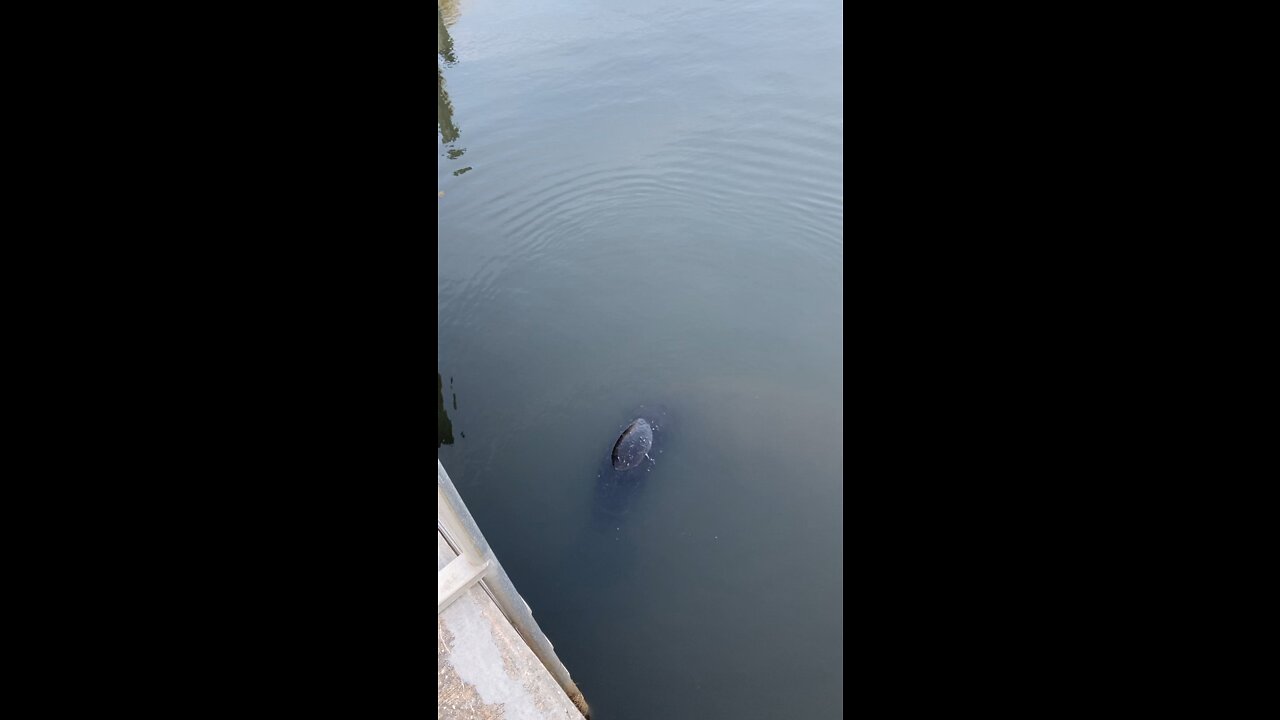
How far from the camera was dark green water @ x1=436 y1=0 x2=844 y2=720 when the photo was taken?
21.9 feet

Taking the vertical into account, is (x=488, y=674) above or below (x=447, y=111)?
below

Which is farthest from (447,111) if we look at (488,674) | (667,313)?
(488,674)

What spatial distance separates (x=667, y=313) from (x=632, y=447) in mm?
2195

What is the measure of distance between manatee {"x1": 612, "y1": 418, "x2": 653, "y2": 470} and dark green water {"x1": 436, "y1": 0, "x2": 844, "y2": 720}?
148mm

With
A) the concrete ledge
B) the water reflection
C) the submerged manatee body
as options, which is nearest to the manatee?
the submerged manatee body

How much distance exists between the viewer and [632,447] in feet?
24.9

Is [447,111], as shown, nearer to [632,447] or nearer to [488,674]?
[632,447]

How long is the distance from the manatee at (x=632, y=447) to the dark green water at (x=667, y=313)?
0.15 m

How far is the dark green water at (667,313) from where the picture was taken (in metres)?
6.68
